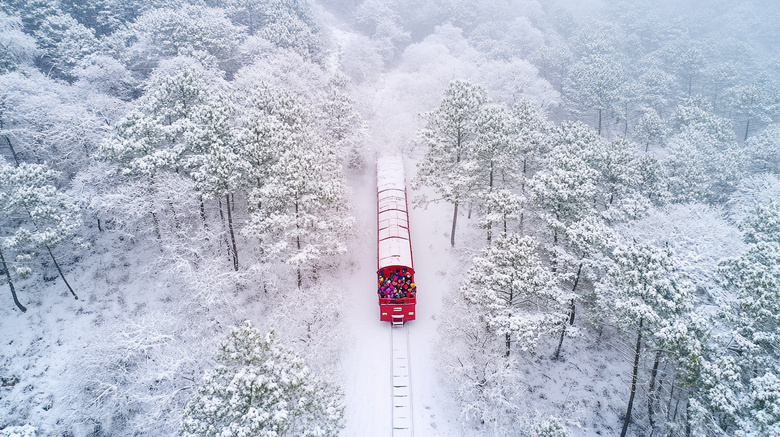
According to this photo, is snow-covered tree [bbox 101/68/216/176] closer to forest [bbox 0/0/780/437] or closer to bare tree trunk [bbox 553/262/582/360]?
forest [bbox 0/0/780/437]

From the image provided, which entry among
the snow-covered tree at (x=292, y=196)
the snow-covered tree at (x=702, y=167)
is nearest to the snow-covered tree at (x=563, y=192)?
the snow-covered tree at (x=292, y=196)

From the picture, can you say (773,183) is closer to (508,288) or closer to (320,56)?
(508,288)

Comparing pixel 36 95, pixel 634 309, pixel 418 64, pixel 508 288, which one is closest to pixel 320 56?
pixel 418 64

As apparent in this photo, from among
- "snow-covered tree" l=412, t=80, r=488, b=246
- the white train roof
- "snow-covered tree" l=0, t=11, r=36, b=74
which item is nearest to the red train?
the white train roof

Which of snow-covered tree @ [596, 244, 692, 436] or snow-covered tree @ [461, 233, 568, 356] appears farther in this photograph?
snow-covered tree @ [461, 233, 568, 356]

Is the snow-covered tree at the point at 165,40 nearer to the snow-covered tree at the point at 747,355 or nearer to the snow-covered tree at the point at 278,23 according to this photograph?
the snow-covered tree at the point at 278,23
